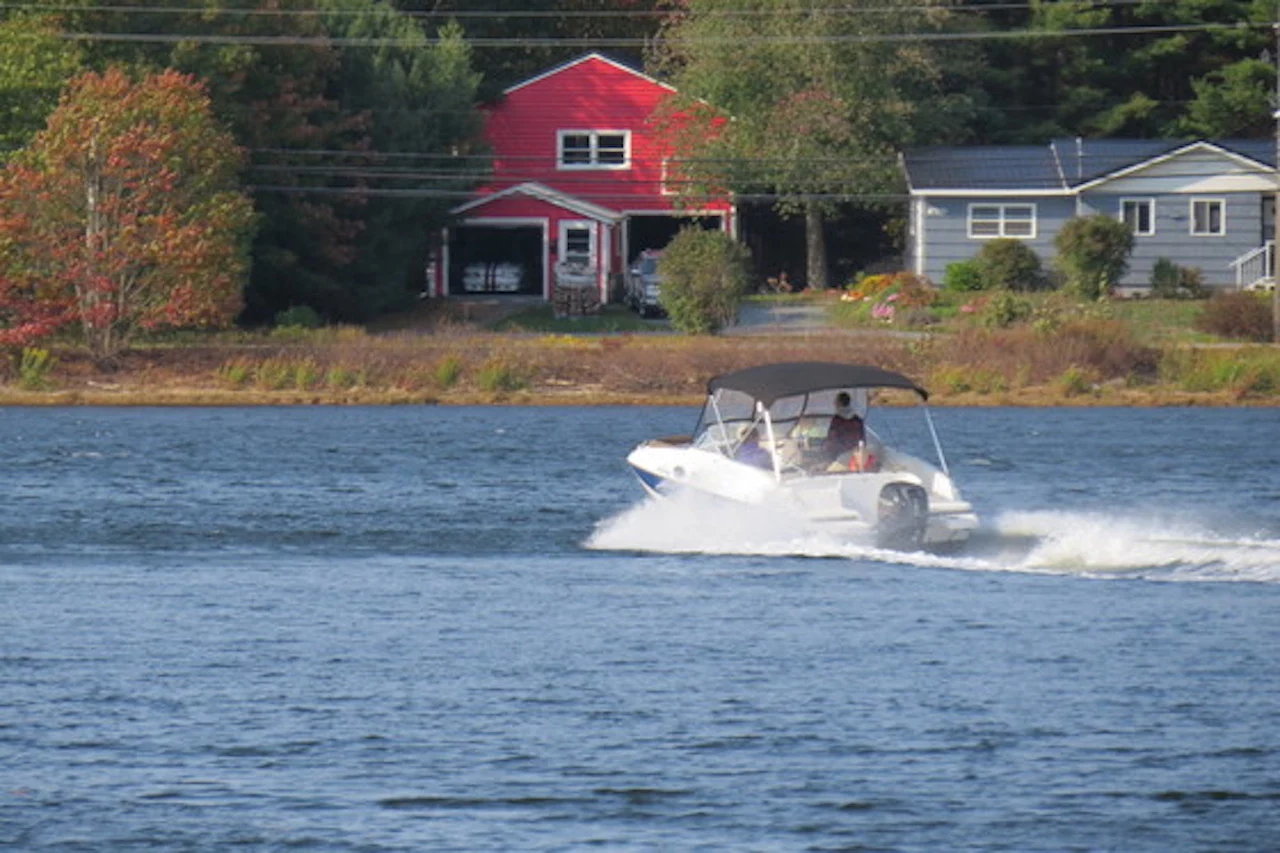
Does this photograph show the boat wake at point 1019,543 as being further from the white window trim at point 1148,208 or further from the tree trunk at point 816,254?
the tree trunk at point 816,254

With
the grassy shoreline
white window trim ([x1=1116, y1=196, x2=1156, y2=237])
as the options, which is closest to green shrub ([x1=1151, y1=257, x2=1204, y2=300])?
white window trim ([x1=1116, y1=196, x2=1156, y2=237])

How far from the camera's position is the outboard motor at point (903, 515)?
28.8 m

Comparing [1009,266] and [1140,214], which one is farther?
[1140,214]

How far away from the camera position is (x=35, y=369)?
190ft

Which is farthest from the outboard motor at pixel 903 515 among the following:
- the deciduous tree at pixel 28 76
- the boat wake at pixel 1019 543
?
the deciduous tree at pixel 28 76

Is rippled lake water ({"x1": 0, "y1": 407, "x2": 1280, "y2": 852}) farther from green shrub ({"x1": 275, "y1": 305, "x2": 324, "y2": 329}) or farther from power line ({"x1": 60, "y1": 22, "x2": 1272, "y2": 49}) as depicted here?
power line ({"x1": 60, "y1": 22, "x2": 1272, "y2": 49})

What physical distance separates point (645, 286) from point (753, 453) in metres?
38.0

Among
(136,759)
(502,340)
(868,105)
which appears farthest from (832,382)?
(868,105)

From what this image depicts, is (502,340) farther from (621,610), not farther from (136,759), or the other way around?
(136,759)

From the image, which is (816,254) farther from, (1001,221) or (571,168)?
(571,168)

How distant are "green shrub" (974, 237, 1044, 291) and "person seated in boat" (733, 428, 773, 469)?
37213 mm

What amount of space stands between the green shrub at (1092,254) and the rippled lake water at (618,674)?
2702 centimetres

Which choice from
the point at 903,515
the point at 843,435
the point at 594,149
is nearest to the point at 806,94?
the point at 594,149

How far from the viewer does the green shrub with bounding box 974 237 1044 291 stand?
68.1 m
